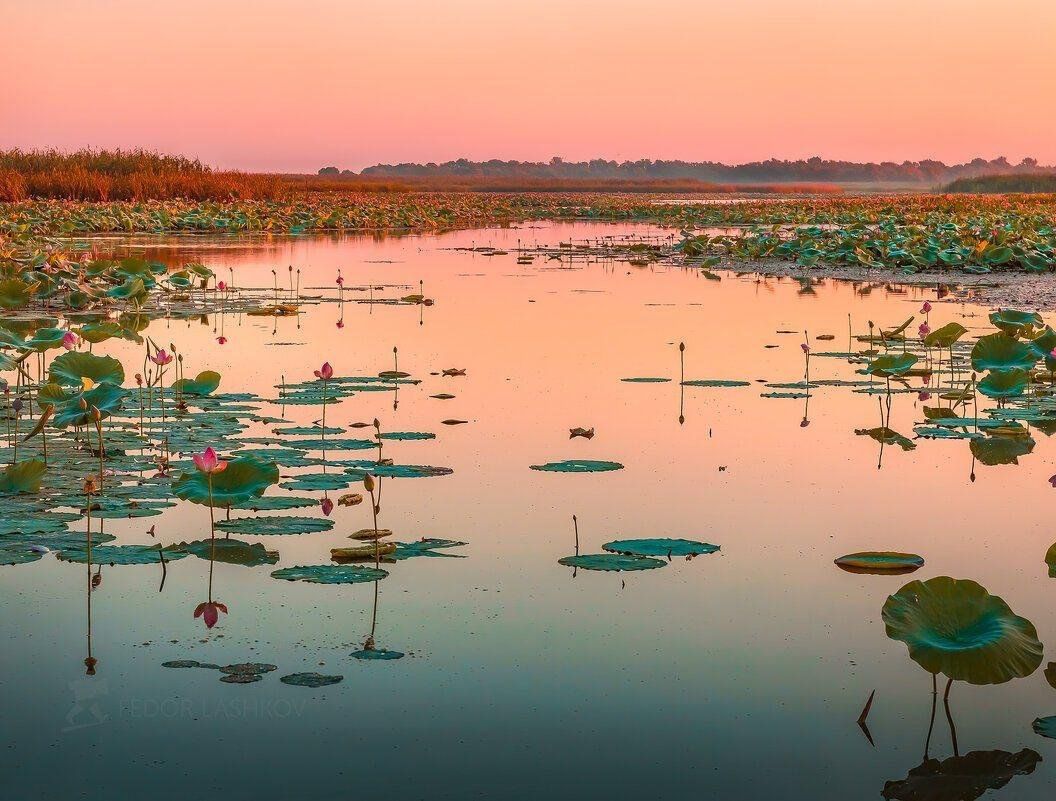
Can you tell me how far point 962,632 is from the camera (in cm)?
344

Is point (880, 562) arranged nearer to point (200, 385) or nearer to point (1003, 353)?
point (1003, 353)

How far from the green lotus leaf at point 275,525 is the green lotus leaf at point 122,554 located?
28 cm

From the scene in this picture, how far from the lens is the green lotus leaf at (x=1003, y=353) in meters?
7.90

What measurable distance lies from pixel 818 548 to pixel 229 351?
256 inches

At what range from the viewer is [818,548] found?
4.77 m

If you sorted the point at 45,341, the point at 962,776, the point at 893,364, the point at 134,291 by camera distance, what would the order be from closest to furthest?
1. the point at 962,776
2. the point at 45,341
3. the point at 893,364
4. the point at 134,291

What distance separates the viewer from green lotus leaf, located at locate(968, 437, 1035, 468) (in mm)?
6488

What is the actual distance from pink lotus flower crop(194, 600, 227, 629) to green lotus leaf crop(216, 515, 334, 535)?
73 cm

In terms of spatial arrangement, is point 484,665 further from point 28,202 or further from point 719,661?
point 28,202

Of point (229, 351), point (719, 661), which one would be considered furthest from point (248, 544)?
point (229, 351)

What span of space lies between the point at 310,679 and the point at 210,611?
2.30ft

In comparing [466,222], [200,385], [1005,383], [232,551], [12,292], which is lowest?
[232,551]

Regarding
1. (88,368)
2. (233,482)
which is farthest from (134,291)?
(233,482)

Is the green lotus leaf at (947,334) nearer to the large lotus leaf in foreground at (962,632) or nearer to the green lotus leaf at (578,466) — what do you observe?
the green lotus leaf at (578,466)
